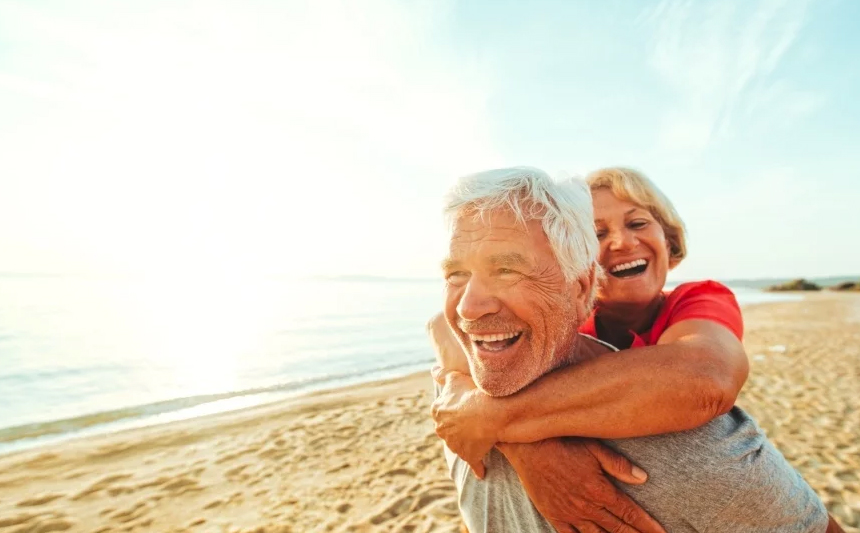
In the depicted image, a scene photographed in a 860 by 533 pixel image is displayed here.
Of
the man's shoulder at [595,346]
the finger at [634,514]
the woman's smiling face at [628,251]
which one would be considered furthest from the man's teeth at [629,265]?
the finger at [634,514]

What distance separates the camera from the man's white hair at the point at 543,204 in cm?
176

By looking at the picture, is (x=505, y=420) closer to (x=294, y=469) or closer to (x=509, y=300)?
(x=509, y=300)

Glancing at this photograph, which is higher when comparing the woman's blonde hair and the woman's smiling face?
the woman's blonde hair

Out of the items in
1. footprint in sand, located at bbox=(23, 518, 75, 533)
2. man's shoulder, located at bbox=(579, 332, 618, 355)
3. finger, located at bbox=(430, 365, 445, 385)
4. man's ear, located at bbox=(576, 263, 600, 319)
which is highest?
man's ear, located at bbox=(576, 263, 600, 319)

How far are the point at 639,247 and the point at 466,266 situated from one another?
5.45 feet

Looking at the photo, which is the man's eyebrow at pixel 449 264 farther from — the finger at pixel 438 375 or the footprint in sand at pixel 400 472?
the footprint in sand at pixel 400 472

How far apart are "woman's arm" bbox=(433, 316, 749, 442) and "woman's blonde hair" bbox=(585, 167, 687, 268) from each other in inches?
55.5

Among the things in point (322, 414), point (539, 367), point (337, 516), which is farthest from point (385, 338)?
point (539, 367)

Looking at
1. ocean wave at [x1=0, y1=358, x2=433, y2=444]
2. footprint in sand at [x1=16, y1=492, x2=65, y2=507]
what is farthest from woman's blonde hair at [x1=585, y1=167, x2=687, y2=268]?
ocean wave at [x1=0, y1=358, x2=433, y2=444]

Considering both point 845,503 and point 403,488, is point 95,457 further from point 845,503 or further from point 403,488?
point 845,503

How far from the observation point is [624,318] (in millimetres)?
3123

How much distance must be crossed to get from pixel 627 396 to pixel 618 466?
0.81 feet

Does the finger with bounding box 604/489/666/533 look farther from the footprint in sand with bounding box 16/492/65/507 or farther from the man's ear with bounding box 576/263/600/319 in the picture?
the footprint in sand with bounding box 16/492/65/507

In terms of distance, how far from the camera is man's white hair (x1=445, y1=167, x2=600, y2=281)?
1.76m
